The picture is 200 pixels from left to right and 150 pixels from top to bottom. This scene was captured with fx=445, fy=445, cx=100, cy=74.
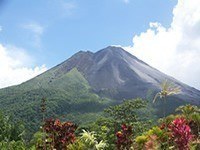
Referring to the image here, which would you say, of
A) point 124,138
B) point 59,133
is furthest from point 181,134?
point 59,133

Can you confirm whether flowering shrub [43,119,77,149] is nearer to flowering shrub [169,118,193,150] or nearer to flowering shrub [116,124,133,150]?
flowering shrub [116,124,133,150]

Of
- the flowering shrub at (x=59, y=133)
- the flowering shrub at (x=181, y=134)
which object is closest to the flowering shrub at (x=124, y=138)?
the flowering shrub at (x=181, y=134)

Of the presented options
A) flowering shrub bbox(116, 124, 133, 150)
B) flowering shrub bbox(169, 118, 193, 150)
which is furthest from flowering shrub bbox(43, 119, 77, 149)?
flowering shrub bbox(169, 118, 193, 150)

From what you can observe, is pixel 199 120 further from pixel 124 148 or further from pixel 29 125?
pixel 29 125

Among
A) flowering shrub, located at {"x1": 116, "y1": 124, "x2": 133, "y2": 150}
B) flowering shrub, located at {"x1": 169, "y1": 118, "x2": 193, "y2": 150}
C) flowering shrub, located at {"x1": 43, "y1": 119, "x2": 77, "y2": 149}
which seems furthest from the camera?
flowering shrub, located at {"x1": 43, "y1": 119, "x2": 77, "y2": 149}

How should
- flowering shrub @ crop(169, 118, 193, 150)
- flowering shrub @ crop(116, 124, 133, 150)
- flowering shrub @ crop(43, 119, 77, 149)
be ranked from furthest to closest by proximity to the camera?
flowering shrub @ crop(43, 119, 77, 149)
flowering shrub @ crop(116, 124, 133, 150)
flowering shrub @ crop(169, 118, 193, 150)

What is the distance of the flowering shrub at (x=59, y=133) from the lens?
19922 millimetres

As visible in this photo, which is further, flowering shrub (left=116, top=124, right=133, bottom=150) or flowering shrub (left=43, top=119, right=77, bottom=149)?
flowering shrub (left=43, top=119, right=77, bottom=149)

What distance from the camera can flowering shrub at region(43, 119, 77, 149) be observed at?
19.9m

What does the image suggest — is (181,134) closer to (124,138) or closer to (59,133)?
(124,138)

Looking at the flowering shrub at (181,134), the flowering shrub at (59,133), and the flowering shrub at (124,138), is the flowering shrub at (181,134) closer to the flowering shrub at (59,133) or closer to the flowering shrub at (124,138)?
the flowering shrub at (124,138)

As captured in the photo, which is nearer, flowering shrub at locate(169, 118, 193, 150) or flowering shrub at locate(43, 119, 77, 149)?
flowering shrub at locate(169, 118, 193, 150)

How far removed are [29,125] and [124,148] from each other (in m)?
150

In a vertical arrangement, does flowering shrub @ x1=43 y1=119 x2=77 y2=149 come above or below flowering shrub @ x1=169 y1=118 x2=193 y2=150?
above
